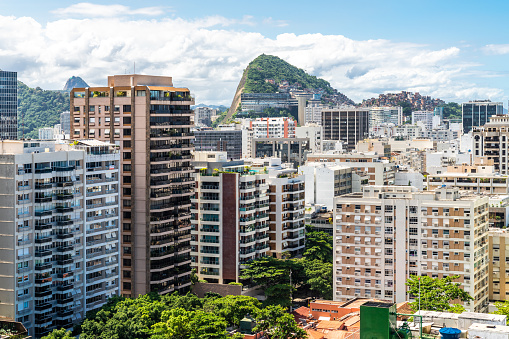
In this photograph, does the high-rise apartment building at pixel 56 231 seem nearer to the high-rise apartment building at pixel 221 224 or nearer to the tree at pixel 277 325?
the tree at pixel 277 325

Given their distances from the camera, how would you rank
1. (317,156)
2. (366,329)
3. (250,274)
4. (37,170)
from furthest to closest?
(317,156) → (250,274) → (37,170) → (366,329)

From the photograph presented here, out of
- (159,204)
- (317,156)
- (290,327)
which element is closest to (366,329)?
(290,327)

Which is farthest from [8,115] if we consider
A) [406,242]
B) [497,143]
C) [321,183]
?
[406,242]

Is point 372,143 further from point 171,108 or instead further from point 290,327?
point 290,327

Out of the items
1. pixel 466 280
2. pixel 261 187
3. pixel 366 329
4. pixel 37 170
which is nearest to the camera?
pixel 366 329

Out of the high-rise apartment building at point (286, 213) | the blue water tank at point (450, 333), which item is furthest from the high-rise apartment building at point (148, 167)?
the blue water tank at point (450, 333)
